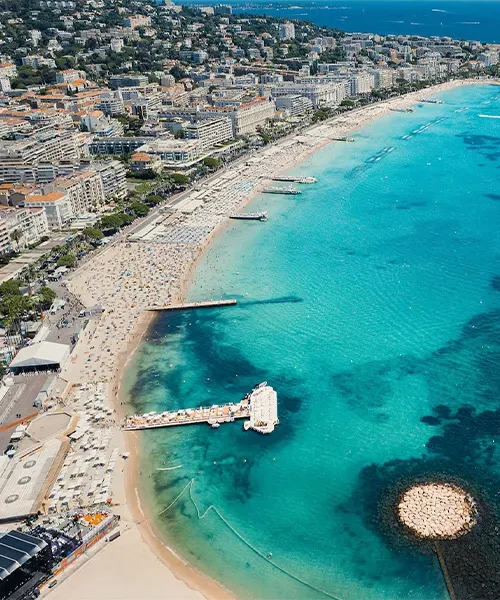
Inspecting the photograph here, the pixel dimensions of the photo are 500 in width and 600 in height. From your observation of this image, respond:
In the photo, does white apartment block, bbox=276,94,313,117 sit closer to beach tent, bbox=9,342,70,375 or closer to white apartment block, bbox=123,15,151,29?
white apartment block, bbox=123,15,151,29

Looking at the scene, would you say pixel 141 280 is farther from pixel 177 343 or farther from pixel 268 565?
pixel 268 565

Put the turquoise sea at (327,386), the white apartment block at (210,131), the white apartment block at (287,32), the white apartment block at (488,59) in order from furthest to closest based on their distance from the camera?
the white apartment block at (287,32)
the white apartment block at (488,59)
the white apartment block at (210,131)
the turquoise sea at (327,386)

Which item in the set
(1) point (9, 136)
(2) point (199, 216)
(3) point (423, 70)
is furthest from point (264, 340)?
(3) point (423, 70)

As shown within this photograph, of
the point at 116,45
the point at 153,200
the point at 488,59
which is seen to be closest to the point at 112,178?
the point at 153,200

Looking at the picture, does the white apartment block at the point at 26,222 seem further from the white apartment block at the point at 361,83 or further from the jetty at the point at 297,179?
the white apartment block at the point at 361,83

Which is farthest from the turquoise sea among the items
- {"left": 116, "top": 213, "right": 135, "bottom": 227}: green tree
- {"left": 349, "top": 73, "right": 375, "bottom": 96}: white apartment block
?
{"left": 349, "top": 73, "right": 375, "bottom": 96}: white apartment block

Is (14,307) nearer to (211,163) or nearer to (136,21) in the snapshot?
(211,163)

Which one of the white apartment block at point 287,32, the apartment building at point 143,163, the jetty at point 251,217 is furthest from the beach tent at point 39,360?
the white apartment block at point 287,32
